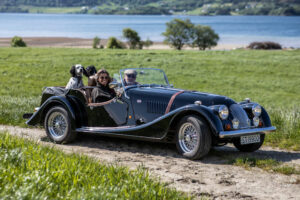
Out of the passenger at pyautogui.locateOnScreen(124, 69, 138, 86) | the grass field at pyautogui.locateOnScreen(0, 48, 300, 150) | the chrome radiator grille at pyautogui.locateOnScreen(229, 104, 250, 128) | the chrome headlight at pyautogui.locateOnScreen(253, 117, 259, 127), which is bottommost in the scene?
the grass field at pyautogui.locateOnScreen(0, 48, 300, 150)

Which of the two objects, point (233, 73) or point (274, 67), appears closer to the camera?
point (233, 73)

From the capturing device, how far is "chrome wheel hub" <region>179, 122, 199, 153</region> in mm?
7574

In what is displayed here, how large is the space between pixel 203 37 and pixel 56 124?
54.4 meters

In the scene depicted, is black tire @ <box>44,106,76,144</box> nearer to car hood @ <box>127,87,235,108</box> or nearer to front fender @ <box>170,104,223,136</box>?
car hood @ <box>127,87,235,108</box>

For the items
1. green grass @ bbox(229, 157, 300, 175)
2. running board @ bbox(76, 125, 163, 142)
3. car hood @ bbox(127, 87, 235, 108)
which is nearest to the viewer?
green grass @ bbox(229, 157, 300, 175)

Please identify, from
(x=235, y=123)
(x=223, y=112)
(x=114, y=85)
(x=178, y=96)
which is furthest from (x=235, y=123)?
(x=114, y=85)

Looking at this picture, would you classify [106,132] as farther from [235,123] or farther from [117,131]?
[235,123]

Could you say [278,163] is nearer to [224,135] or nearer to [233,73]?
[224,135]

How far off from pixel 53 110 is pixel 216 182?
13.9 feet

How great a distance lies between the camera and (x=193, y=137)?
7.62m

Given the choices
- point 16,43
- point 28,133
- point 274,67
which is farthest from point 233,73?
point 16,43

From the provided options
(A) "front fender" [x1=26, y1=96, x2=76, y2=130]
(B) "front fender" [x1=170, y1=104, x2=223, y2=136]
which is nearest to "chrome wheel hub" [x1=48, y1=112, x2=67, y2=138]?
(A) "front fender" [x1=26, y1=96, x2=76, y2=130]

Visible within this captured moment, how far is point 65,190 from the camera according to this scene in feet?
16.4

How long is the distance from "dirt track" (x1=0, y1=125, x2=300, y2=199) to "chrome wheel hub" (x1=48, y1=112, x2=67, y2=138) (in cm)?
29
